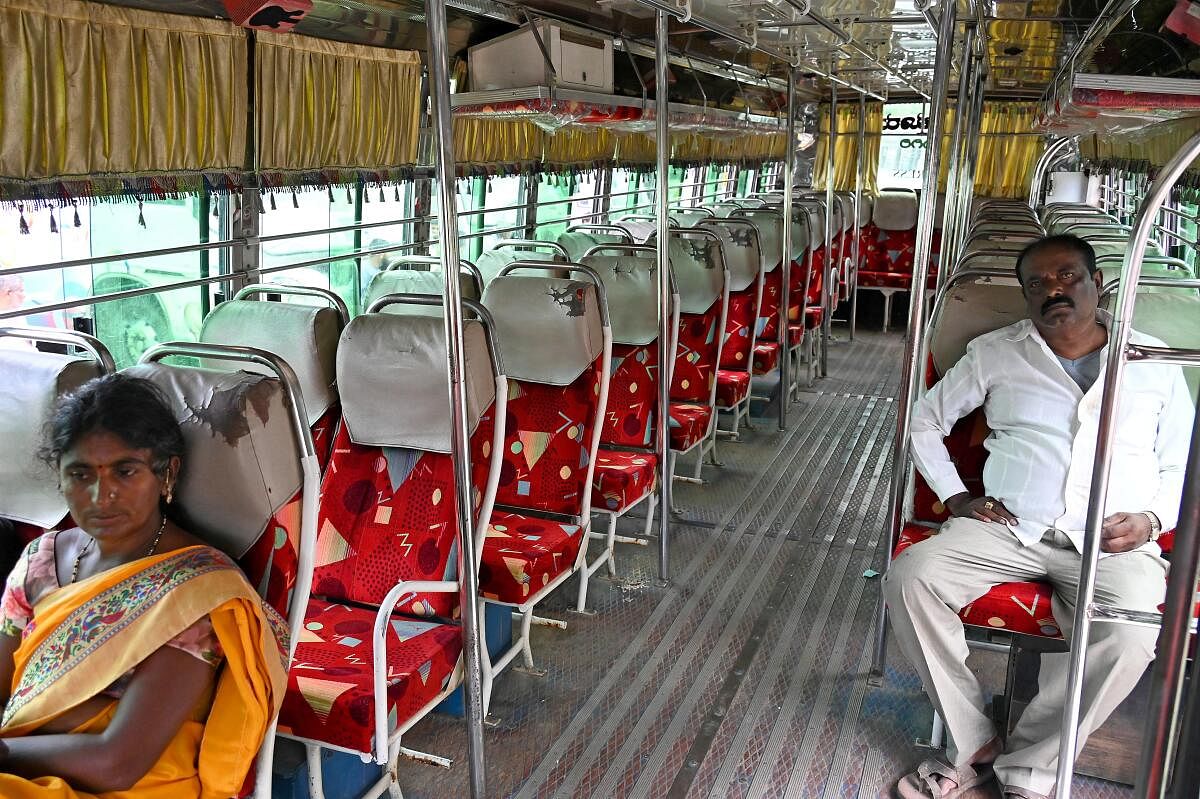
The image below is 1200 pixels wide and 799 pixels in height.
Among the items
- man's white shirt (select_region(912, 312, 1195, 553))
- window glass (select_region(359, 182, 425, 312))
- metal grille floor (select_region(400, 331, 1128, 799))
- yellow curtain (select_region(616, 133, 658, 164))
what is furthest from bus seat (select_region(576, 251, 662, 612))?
yellow curtain (select_region(616, 133, 658, 164))

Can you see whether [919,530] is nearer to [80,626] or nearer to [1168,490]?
[1168,490]

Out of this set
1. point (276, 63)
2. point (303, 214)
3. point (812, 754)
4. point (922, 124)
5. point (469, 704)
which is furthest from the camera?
point (922, 124)

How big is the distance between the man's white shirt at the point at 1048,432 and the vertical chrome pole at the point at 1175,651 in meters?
2.24

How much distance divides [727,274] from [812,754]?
2825 mm

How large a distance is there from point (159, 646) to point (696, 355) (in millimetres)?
3937

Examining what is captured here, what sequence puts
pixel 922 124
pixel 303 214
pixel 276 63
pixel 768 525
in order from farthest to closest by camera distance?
pixel 922 124
pixel 768 525
pixel 303 214
pixel 276 63

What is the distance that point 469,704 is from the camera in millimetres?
2693

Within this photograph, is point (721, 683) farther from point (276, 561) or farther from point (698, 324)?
point (698, 324)

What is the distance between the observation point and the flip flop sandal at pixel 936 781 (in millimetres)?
3029

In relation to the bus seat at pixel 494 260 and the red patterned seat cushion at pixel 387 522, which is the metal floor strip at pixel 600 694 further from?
the bus seat at pixel 494 260

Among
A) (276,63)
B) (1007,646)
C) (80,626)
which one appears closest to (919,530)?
(1007,646)

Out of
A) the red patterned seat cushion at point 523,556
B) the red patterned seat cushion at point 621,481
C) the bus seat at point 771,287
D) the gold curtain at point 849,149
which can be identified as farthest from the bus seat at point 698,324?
the gold curtain at point 849,149

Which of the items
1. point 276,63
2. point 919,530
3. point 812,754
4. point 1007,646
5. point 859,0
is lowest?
point 812,754

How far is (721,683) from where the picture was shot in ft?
12.2
